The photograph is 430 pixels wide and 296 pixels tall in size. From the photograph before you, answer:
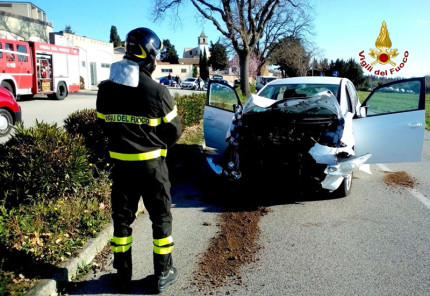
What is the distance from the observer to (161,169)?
125 inches

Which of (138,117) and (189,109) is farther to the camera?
(189,109)

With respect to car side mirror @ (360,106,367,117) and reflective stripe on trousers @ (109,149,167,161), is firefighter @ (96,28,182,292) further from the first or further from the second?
car side mirror @ (360,106,367,117)

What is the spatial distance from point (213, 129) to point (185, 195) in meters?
1.57

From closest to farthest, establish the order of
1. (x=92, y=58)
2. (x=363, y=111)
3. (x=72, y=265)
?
(x=72, y=265)
(x=363, y=111)
(x=92, y=58)

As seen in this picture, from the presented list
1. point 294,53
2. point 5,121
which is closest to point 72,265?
point 5,121

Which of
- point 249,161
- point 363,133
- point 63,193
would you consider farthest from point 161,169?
point 363,133

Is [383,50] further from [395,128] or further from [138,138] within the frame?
[138,138]

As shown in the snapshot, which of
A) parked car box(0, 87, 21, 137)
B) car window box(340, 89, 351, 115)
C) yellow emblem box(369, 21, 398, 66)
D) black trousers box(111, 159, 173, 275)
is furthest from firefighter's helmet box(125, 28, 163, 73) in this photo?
yellow emblem box(369, 21, 398, 66)

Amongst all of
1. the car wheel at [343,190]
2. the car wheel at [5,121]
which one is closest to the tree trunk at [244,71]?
the car wheel at [5,121]

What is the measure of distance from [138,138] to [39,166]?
1711 mm

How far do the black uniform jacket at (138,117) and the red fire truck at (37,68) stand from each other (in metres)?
14.7

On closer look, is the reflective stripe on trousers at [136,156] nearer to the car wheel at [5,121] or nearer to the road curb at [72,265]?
the road curb at [72,265]

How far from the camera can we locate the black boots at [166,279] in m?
3.21

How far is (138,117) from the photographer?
3.08 meters
